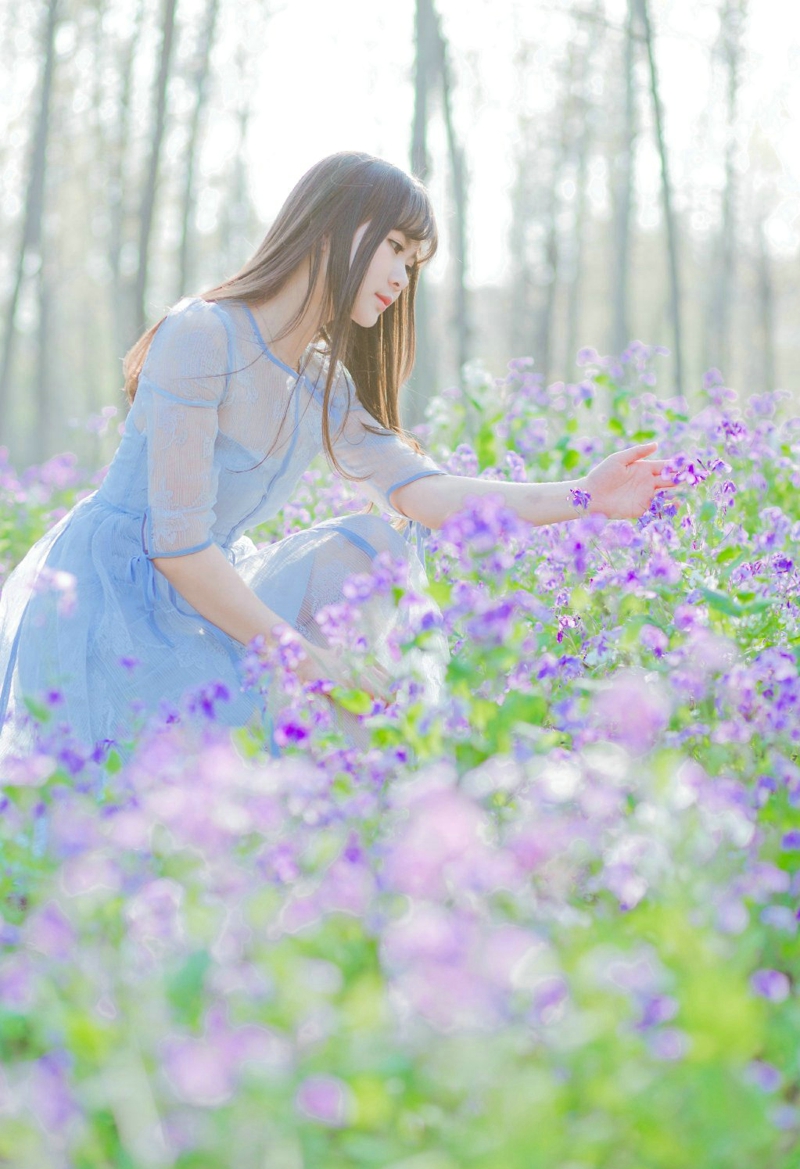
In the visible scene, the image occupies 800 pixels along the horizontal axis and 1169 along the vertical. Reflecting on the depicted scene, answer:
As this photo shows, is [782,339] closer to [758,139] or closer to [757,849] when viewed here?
[758,139]

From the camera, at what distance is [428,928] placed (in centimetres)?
104

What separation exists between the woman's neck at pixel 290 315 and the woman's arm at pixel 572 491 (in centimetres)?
47

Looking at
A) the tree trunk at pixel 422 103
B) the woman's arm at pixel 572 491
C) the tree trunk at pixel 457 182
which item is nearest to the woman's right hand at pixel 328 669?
the woman's arm at pixel 572 491

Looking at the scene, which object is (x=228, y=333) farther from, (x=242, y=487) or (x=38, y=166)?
(x=38, y=166)

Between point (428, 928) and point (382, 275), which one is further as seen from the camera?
point (382, 275)

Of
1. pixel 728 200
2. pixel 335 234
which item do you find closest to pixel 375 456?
pixel 335 234

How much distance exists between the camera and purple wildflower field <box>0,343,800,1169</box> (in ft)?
3.43

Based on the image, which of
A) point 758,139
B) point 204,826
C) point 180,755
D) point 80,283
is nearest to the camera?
point 204,826

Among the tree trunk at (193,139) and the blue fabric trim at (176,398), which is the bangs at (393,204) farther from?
the tree trunk at (193,139)

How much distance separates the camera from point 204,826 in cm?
123

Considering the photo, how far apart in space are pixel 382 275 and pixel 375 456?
49cm

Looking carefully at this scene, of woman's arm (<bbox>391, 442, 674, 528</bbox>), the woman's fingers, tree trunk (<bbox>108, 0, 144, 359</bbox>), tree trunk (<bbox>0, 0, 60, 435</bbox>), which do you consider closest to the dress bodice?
woman's arm (<bbox>391, 442, 674, 528</bbox>)

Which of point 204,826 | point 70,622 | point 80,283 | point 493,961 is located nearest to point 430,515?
point 70,622

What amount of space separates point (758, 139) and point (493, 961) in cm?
2222
